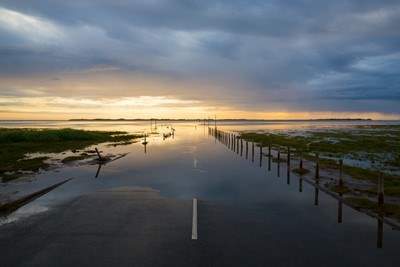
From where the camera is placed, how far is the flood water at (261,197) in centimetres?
1169

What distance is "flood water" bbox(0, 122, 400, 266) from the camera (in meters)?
11.7

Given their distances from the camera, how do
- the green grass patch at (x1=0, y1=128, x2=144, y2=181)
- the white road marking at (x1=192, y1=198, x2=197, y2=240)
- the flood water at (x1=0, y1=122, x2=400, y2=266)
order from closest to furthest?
the flood water at (x1=0, y1=122, x2=400, y2=266)
the white road marking at (x1=192, y1=198, x2=197, y2=240)
the green grass patch at (x1=0, y1=128, x2=144, y2=181)

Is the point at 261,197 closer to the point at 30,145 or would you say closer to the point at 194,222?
the point at 194,222

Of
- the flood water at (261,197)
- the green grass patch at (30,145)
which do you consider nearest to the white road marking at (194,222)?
the flood water at (261,197)

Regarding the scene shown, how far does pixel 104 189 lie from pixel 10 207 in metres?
5.88

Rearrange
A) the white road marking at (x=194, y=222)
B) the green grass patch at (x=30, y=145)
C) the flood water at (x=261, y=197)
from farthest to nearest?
the green grass patch at (x=30, y=145) → the white road marking at (x=194, y=222) → the flood water at (x=261, y=197)

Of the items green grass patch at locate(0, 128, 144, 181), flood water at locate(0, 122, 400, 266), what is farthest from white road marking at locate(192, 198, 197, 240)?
green grass patch at locate(0, 128, 144, 181)

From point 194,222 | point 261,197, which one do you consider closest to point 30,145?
point 261,197

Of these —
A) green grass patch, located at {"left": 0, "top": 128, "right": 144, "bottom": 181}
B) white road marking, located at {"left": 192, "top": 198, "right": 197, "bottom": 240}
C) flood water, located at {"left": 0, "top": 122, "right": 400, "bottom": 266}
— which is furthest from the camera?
green grass patch, located at {"left": 0, "top": 128, "right": 144, "bottom": 181}

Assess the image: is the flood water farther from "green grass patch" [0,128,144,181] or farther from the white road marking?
"green grass patch" [0,128,144,181]

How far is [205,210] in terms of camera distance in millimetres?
15805

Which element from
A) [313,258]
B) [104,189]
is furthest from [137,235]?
[104,189]

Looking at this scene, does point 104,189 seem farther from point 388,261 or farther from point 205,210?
point 388,261

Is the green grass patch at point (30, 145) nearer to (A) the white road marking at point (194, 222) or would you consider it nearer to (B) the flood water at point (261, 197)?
(B) the flood water at point (261, 197)
